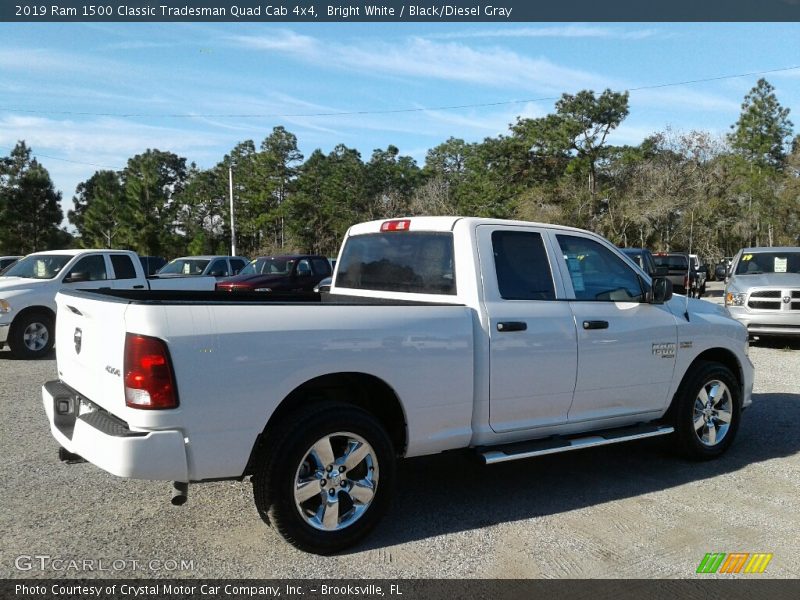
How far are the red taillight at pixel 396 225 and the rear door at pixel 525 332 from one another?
663 mm

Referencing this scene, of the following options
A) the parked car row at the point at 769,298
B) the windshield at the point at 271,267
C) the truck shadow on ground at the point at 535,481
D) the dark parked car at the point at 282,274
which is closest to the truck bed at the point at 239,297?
the truck shadow on ground at the point at 535,481

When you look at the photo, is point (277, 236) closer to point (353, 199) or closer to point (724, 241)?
point (353, 199)

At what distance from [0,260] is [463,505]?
2397 centimetres

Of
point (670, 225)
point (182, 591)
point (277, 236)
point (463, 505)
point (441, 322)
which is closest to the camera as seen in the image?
point (182, 591)

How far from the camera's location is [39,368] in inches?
404

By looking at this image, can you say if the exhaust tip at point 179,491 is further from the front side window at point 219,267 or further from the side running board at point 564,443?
the front side window at point 219,267

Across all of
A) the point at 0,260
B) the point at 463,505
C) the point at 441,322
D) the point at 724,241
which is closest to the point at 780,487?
the point at 463,505

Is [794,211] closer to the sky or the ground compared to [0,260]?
closer to the sky

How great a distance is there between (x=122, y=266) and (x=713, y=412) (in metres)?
10.3

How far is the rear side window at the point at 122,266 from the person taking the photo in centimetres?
1220

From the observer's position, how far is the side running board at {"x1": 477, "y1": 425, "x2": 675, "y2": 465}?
4422 millimetres

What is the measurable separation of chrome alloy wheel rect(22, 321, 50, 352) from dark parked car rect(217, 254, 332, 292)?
7028 mm

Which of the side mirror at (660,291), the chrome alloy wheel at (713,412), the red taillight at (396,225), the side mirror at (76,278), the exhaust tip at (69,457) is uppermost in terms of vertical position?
the red taillight at (396,225)

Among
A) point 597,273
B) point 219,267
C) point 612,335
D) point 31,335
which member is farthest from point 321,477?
point 219,267
